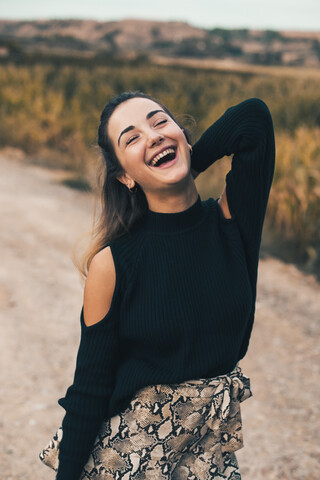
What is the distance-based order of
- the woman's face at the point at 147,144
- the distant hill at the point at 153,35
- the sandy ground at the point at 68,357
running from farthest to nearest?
1. the distant hill at the point at 153,35
2. the sandy ground at the point at 68,357
3. the woman's face at the point at 147,144

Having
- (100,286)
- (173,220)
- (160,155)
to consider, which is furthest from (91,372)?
(160,155)

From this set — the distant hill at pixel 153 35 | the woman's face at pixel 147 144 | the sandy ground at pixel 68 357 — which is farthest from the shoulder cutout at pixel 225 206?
the distant hill at pixel 153 35

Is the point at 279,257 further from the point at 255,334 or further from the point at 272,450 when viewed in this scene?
the point at 272,450

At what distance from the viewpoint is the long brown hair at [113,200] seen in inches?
56.8

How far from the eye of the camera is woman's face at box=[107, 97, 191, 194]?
1306mm

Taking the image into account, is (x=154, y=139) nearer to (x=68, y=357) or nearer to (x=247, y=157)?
(x=247, y=157)

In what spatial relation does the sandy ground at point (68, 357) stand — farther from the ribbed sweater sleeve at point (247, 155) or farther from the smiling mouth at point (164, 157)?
the smiling mouth at point (164, 157)

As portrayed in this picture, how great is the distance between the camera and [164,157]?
1339 mm

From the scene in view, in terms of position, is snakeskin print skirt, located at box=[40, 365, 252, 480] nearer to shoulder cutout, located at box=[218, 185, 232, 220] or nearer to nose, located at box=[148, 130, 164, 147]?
shoulder cutout, located at box=[218, 185, 232, 220]

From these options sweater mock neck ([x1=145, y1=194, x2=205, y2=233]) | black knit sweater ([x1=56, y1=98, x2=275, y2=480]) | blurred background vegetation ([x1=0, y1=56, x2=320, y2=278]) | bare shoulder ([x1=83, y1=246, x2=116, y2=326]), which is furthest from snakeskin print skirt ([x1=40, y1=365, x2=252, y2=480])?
blurred background vegetation ([x1=0, y1=56, x2=320, y2=278])

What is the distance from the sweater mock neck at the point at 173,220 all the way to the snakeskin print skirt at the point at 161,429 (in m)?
0.43

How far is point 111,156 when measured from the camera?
57.2 inches

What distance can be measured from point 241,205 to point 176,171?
260 mm

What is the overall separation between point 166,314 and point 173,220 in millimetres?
265
